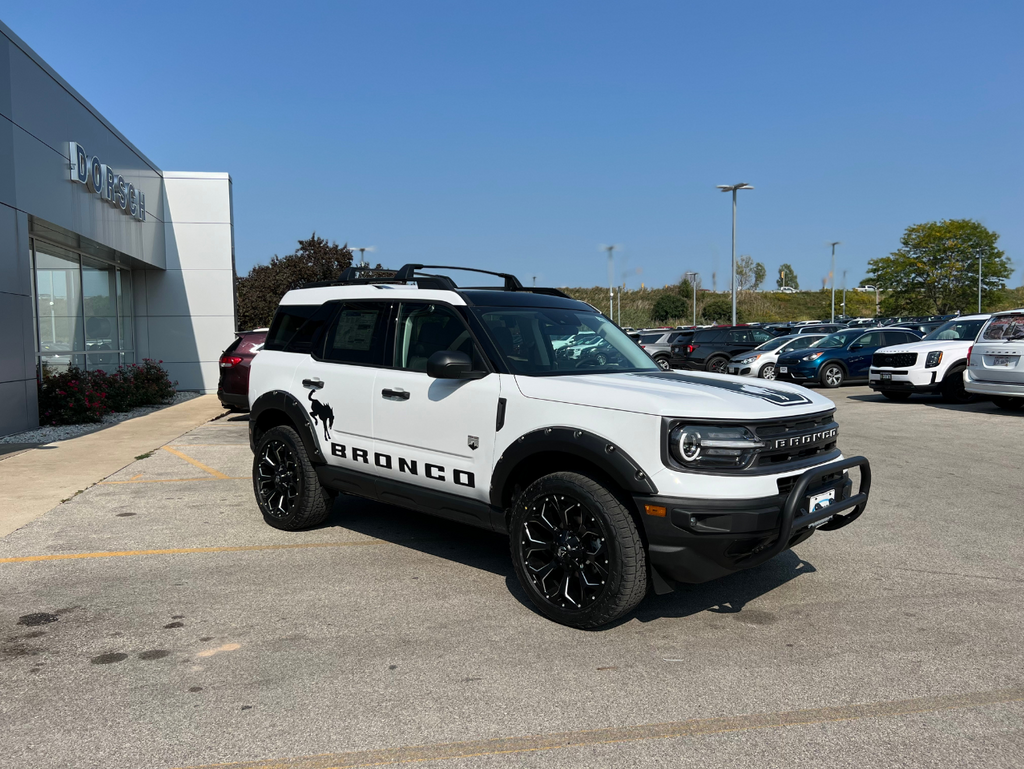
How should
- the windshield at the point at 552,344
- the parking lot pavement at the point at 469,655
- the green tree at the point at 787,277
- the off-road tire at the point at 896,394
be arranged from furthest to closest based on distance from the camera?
the green tree at the point at 787,277
the off-road tire at the point at 896,394
the windshield at the point at 552,344
the parking lot pavement at the point at 469,655

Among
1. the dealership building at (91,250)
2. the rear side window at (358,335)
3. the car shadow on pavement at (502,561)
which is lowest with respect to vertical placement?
the car shadow on pavement at (502,561)

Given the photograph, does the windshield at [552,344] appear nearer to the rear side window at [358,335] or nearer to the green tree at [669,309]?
the rear side window at [358,335]

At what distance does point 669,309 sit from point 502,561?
75.2 metres

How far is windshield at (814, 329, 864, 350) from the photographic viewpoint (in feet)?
71.7

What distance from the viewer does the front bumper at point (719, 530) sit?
3936mm

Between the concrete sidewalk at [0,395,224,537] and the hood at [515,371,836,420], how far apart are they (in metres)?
4.93

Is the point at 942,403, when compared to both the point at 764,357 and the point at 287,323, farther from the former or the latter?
the point at 287,323

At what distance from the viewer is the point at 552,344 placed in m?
5.27

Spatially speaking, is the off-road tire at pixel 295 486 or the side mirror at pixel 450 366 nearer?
the side mirror at pixel 450 366

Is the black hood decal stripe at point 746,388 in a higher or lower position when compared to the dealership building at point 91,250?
lower

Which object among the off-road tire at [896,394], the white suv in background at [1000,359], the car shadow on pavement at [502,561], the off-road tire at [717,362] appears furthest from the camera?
the off-road tire at [717,362]

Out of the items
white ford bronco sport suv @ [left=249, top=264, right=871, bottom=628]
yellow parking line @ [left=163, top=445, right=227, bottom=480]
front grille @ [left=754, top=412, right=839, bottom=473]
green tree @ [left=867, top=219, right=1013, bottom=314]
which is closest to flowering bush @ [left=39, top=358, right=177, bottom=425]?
yellow parking line @ [left=163, top=445, right=227, bottom=480]

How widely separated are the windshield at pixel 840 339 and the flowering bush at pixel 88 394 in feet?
55.7

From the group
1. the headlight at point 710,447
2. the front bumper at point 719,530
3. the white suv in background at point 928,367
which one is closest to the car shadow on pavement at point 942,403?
the white suv in background at point 928,367
